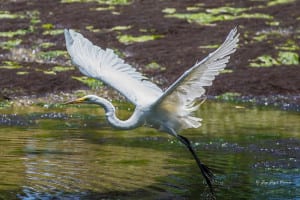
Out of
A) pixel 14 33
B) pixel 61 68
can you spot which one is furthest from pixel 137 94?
pixel 14 33

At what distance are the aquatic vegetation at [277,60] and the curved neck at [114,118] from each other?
22277 millimetres

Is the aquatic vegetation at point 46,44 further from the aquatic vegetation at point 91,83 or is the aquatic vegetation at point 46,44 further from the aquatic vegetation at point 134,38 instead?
the aquatic vegetation at point 91,83

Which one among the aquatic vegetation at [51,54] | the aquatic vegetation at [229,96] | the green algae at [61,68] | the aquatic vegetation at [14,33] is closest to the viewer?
the aquatic vegetation at [229,96]

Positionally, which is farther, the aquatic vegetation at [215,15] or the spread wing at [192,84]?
the aquatic vegetation at [215,15]

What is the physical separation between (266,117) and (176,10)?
25.3m

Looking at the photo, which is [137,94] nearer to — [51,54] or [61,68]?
[61,68]

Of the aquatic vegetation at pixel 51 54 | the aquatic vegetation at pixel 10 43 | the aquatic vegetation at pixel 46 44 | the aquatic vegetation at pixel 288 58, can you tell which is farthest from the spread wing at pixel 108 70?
the aquatic vegetation at pixel 10 43

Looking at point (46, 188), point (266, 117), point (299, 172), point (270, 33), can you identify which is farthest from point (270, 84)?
point (46, 188)

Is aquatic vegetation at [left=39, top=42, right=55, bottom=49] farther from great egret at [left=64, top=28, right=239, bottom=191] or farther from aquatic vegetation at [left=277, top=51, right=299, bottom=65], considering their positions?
great egret at [left=64, top=28, right=239, bottom=191]

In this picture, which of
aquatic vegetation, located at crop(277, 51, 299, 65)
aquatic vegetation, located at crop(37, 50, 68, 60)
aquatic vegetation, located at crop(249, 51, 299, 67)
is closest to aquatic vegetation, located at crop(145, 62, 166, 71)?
aquatic vegetation, located at crop(249, 51, 299, 67)

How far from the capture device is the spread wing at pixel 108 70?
12125mm

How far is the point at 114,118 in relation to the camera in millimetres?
11594

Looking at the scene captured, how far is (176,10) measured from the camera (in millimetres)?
47375

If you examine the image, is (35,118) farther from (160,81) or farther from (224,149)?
(160,81)
